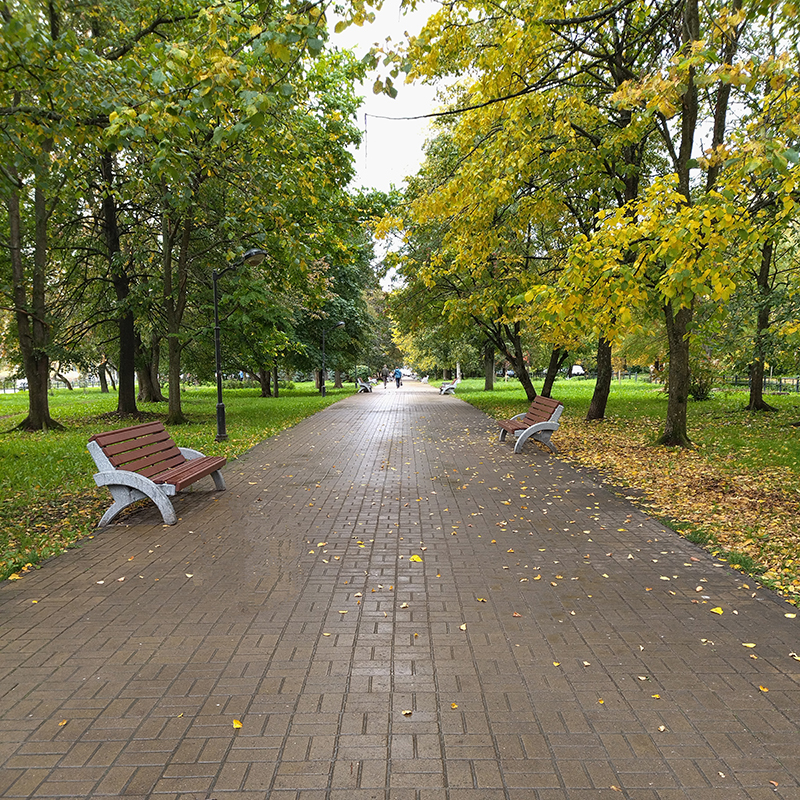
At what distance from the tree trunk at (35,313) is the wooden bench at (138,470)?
9.80m

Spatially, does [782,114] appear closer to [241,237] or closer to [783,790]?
[783,790]

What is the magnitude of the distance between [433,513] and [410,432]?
7.99m

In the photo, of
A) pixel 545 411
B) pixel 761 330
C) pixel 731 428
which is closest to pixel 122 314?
pixel 545 411

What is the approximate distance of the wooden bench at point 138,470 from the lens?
584cm

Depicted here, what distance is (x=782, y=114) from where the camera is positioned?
17.3 ft

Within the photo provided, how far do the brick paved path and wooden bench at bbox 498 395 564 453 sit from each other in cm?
447

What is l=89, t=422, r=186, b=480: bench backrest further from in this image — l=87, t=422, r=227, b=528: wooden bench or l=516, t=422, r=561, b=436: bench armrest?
l=516, t=422, r=561, b=436: bench armrest

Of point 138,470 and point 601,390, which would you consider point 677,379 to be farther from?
point 138,470

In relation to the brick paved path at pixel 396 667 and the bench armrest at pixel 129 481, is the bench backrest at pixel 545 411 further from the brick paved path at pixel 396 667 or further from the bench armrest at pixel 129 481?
the bench armrest at pixel 129 481

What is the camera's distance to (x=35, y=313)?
13844 mm

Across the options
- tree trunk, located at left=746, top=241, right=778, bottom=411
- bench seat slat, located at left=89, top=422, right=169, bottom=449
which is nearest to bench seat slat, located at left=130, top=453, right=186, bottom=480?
bench seat slat, located at left=89, top=422, right=169, bottom=449

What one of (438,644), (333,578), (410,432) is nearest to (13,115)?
(333,578)

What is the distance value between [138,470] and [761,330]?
571 inches

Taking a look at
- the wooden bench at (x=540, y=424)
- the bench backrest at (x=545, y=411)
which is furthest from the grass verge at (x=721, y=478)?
the bench backrest at (x=545, y=411)
